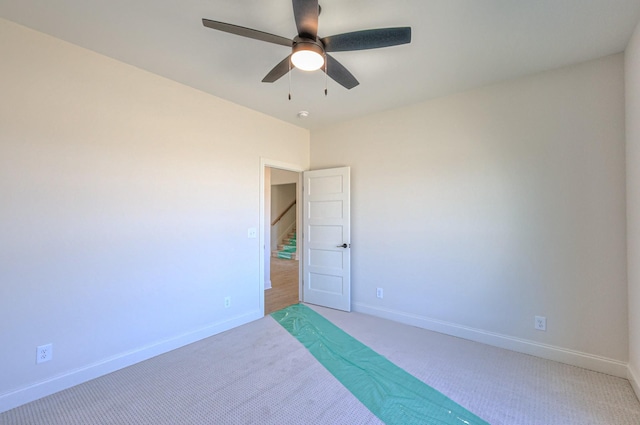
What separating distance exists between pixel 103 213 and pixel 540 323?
13.8 feet

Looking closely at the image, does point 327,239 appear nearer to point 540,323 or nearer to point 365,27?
point 540,323

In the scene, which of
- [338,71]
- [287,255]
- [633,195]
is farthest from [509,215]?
[287,255]

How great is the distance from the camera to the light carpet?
1.90m

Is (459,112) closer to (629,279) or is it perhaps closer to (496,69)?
(496,69)

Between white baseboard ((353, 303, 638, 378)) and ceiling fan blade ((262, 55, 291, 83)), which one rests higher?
ceiling fan blade ((262, 55, 291, 83))

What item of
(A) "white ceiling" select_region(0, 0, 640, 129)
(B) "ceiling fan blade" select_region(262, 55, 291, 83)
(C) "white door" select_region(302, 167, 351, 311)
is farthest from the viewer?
(C) "white door" select_region(302, 167, 351, 311)

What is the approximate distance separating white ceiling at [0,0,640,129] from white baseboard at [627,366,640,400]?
2.64m

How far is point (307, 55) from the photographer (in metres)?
1.77

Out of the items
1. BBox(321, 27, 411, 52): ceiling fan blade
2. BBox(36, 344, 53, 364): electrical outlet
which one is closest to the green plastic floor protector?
BBox(36, 344, 53, 364): electrical outlet

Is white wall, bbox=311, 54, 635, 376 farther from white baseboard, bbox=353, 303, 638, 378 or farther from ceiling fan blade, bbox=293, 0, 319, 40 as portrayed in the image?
ceiling fan blade, bbox=293, 0, 319, 40

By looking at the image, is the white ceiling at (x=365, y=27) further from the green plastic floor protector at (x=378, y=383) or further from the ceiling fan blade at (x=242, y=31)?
the green plastic floor protector at (x=378, y=383)

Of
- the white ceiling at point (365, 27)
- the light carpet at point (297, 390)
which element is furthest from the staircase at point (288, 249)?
the white ceiling at point (365, 27)

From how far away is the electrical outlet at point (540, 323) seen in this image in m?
2.67

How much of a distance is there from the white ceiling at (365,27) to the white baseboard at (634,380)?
8.67 ft
